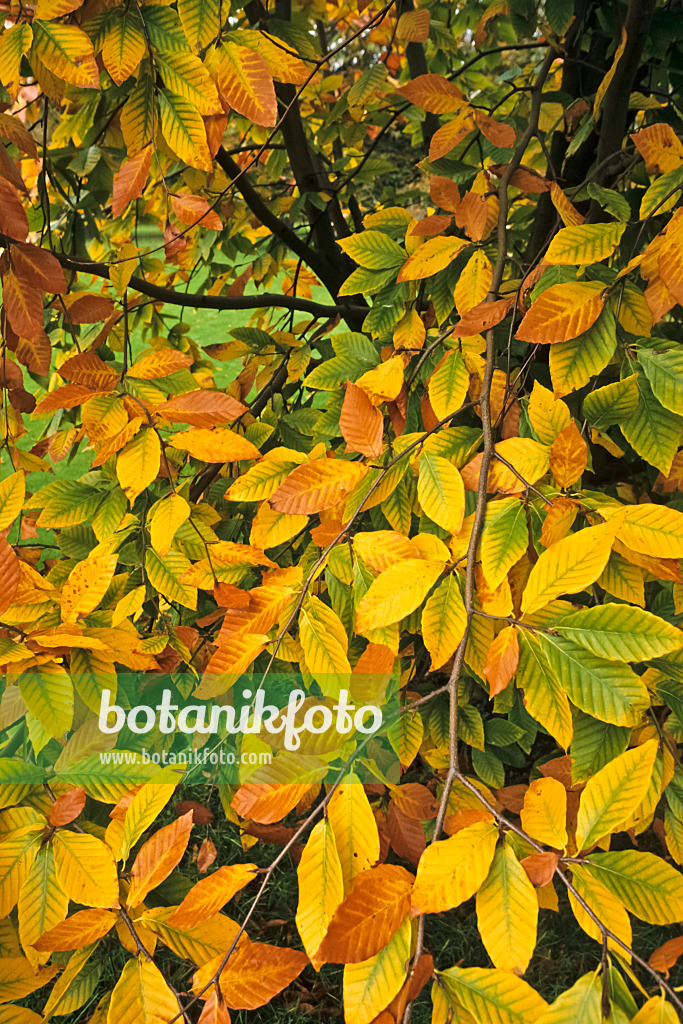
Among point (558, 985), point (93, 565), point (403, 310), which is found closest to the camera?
point (93, 565)

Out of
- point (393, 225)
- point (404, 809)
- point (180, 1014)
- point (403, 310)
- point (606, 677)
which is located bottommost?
point (404, 809)

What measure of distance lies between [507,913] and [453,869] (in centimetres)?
5

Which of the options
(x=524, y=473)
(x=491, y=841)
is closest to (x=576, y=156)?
(x=524, y=473)

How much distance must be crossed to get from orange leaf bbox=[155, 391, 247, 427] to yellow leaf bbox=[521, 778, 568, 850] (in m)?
0.48

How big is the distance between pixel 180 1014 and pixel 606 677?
38 cm

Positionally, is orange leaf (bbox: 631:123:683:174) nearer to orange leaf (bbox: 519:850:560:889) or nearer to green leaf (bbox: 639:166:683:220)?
Result: green leaf (bbox: 639:166:683:220)

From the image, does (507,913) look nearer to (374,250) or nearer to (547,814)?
(547,814)

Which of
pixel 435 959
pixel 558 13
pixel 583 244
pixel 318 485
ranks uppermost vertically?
pixel 558 13

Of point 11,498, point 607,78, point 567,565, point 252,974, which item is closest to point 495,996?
point 252,974

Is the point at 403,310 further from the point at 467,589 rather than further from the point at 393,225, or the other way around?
the point at 467,589

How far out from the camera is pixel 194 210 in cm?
94

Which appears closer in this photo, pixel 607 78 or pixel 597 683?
pixel 597 683

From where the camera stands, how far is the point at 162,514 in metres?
0.78

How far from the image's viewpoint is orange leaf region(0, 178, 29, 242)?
755 millimetres
